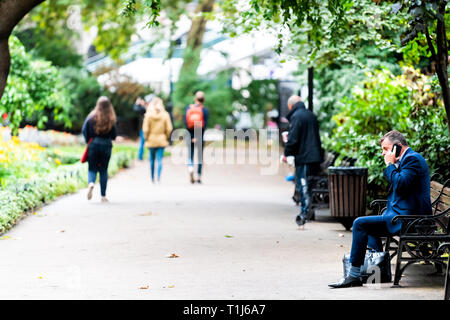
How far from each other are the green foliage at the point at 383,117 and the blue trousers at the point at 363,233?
4212mm

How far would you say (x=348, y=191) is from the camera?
465 inches

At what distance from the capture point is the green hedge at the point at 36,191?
11.8 metres

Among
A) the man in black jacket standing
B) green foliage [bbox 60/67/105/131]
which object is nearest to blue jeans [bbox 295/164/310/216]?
the man in black jacket standing

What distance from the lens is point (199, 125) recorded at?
1878cm

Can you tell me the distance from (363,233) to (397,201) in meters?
0.43

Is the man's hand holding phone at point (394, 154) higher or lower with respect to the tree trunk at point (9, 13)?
lower

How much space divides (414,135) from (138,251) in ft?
16.6

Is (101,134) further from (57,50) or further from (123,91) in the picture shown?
(57,50)

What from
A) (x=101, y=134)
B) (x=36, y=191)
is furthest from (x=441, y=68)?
(x=101, y=134)

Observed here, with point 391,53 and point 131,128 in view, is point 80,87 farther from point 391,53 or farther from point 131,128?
point 391,53


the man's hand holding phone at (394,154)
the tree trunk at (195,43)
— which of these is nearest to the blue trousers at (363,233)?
the man's hand holding phone at (394,154)

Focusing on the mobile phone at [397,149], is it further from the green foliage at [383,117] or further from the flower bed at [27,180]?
the flower bed at [27,180]

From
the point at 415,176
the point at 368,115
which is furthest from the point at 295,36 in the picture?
the point at 415,176
